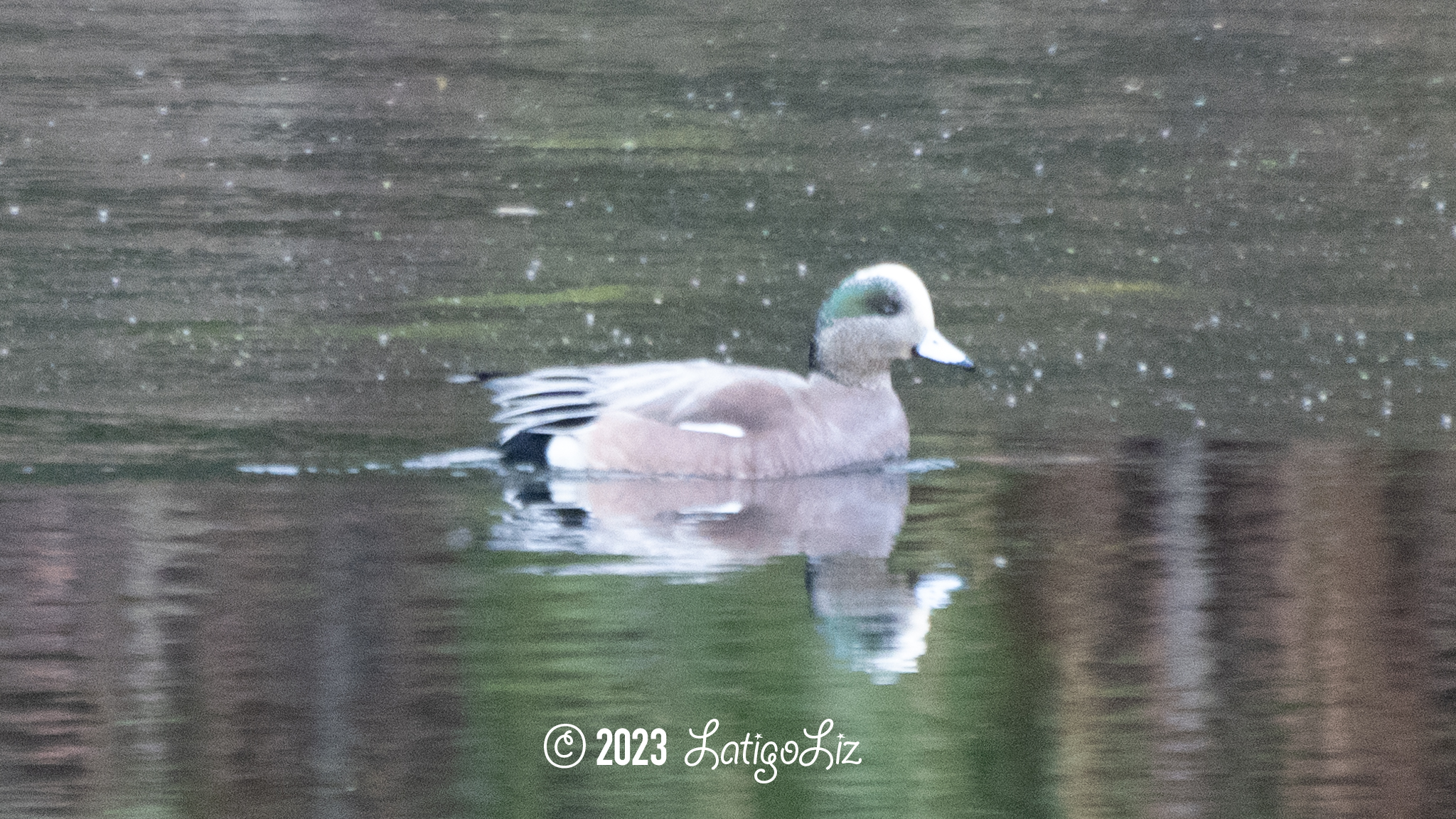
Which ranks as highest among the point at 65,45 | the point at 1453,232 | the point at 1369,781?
the point at 65,45

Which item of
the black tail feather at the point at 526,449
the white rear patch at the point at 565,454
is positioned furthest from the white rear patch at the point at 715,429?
the black tail feather at the point at 526,449

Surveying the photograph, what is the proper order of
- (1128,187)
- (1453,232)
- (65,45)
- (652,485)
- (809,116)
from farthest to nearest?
(65,45) → (809,116) → (1128,187) → (1453,232) → (652,485)

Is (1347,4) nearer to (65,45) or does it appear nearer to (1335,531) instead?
(65,45)

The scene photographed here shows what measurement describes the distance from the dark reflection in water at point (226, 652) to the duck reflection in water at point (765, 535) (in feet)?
1.64

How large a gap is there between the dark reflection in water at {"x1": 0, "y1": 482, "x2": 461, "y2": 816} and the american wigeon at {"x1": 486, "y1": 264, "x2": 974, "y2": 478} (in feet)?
2.46

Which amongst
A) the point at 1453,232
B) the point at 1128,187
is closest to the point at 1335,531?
the point at 1453,232

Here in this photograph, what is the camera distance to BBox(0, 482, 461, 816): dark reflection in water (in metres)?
5.71

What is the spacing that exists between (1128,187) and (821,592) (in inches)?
357

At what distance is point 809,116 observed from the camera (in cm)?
1862

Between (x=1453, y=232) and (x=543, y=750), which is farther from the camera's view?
(x=1453, y=232)

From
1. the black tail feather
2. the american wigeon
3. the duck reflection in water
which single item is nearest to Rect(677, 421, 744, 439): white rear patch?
the american wigeon

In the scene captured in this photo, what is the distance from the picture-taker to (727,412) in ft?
29.9

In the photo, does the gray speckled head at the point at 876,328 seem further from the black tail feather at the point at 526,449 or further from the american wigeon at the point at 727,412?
the black tail feather at the point at 526,449

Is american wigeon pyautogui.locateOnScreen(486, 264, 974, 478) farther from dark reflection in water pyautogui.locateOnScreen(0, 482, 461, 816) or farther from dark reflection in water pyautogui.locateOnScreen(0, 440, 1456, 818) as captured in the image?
dark reflection in water pyautogui.locateOnScreen(0, 482, 461, 816)
